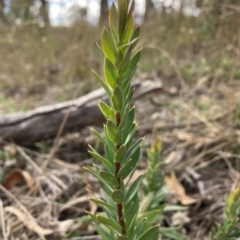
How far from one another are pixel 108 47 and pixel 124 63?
0.03 meters

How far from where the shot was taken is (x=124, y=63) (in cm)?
39

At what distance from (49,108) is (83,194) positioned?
1.69 feet

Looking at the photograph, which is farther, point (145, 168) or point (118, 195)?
point (145, 168)

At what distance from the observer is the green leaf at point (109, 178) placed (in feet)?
1.41

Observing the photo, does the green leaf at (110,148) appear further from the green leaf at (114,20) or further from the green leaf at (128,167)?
the green leaf at (114,20)

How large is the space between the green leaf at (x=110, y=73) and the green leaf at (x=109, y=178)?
0.38 ft

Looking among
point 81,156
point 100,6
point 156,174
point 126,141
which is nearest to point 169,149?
point 81,156

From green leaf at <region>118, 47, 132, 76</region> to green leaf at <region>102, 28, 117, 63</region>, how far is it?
0.04 ft

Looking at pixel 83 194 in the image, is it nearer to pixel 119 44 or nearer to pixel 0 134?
pixel 0 134

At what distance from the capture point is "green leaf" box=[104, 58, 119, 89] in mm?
388

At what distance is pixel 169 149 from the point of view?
152 cm

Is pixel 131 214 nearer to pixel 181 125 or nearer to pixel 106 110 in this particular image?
pixel 106 110

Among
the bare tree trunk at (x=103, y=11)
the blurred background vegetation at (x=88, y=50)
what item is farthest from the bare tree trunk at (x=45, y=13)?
the bare tree trunk at (x=103, y=11)

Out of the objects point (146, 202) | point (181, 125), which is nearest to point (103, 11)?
point (181, 125)
